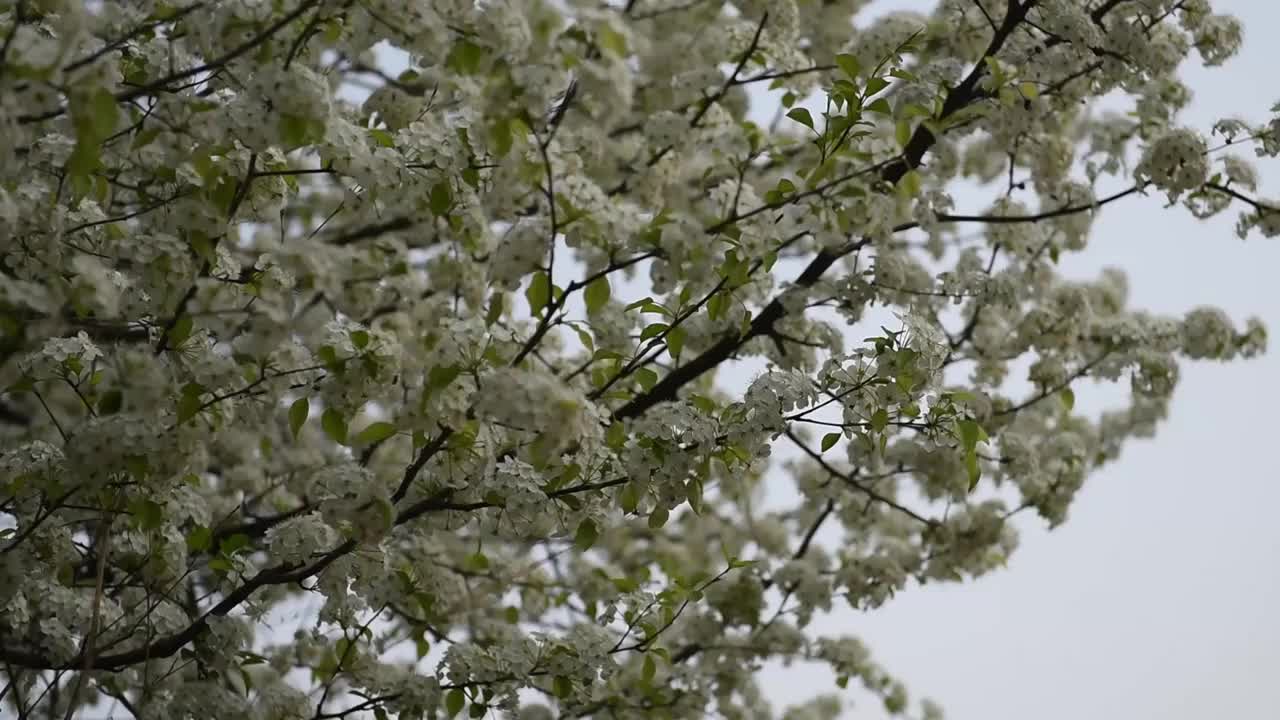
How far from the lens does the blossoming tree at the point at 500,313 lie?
2.62 m

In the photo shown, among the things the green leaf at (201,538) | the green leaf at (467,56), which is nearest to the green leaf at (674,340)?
the green leaf at (467,56)

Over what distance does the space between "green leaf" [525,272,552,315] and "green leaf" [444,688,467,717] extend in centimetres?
139

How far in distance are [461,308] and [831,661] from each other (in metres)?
2.77

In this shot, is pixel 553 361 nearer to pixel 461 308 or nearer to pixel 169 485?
pixel 461 308

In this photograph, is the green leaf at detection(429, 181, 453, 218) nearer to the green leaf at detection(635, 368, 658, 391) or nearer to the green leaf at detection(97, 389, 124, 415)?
the green leaf at detection(635, 368, 658, 391)

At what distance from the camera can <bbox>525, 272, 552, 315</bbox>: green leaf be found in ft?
9.30

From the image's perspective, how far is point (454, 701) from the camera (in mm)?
3611

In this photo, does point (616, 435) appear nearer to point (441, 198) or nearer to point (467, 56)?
point (441, 198)

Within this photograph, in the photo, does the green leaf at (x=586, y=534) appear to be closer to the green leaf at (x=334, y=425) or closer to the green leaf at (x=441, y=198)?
the green leaf at (x=334, y=425)

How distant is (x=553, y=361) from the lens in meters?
4.24

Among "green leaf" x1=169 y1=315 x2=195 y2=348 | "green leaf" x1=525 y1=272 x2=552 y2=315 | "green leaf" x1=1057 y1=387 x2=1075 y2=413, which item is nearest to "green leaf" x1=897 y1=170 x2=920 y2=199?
"green leaf" x1=525 y1=272 x2=552 y2=315

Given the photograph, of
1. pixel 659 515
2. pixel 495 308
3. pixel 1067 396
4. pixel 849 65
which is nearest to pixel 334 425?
pixel 495 308

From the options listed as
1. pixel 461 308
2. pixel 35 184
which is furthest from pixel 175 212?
pixel 461 308

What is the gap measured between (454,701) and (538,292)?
1445 millimetres
